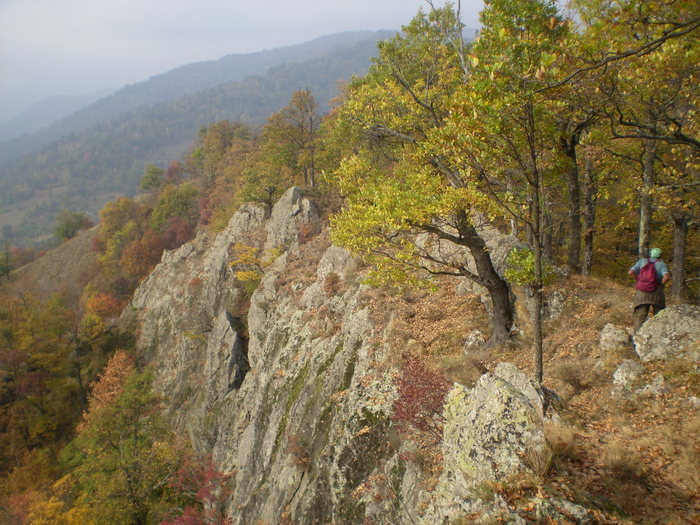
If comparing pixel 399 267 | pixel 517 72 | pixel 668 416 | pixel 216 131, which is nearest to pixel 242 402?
pixel 399 267

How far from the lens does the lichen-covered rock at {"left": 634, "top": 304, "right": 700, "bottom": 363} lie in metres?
7.73

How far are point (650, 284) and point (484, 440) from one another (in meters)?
6.34

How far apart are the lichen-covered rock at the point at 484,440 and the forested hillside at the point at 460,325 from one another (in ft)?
0.13

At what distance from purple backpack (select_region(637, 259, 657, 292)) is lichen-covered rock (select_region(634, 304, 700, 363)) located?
24.1 inches

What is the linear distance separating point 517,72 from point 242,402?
24265 millimetres

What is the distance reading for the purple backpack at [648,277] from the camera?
28.3ft

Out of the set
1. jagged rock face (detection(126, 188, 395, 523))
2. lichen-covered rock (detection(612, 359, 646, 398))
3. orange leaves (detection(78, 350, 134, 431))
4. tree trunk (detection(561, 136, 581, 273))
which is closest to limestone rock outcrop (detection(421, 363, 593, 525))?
lichen-covered rock (detection(612, 359, 646, 398))

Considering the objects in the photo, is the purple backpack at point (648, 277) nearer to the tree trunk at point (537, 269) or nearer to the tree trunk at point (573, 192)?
the tree trunk at point (573, 192)

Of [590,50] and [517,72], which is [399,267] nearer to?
[517,72]

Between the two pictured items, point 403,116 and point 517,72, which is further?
point 403,116

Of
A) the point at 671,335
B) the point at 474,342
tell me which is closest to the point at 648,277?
the point at 671,335

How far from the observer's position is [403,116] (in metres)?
13.2

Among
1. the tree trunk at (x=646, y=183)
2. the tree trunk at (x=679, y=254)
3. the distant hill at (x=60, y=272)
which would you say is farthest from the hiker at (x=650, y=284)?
the distant hill at (x=60, y=272)

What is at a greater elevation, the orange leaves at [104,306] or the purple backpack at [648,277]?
the purple backpack at [648,277]
